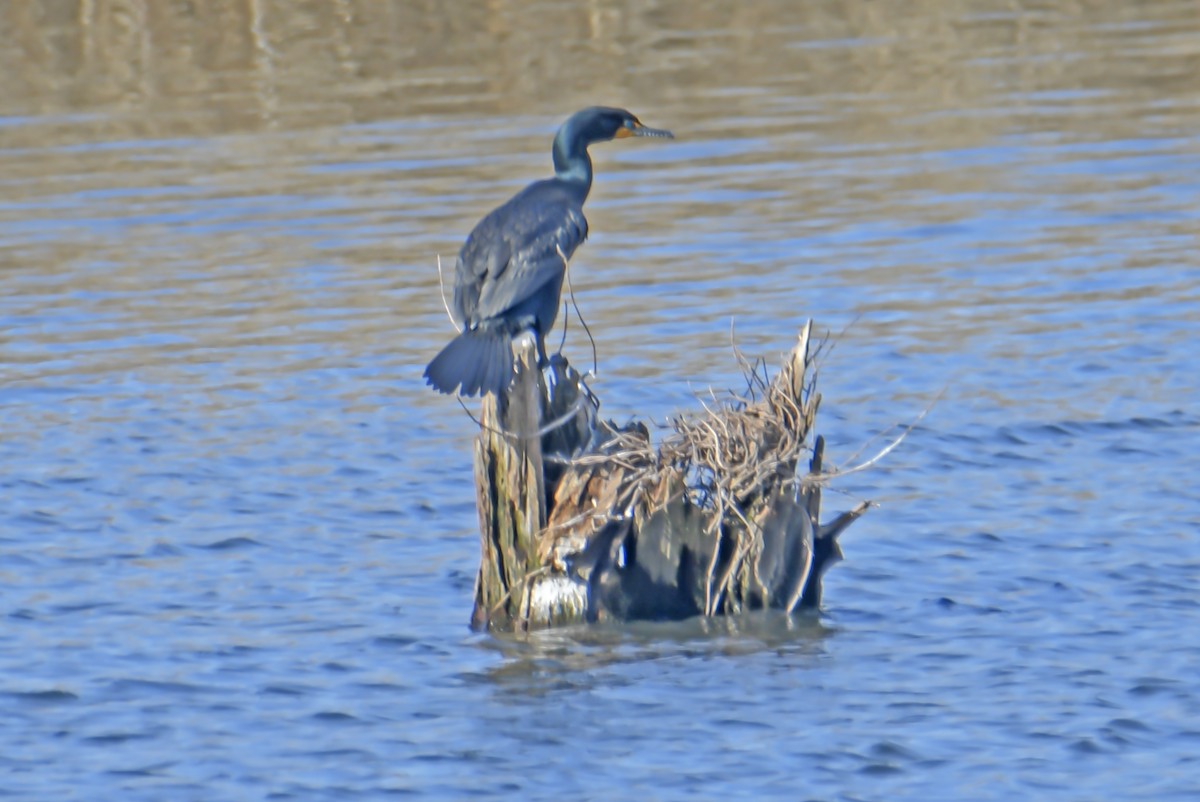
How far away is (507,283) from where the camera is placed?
22.6 feet

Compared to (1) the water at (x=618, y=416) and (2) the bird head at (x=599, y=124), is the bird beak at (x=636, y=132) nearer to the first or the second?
(2) the bird head at (x=599, y=124)

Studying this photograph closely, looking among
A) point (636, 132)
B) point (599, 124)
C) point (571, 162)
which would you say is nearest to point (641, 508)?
point (571, 162)

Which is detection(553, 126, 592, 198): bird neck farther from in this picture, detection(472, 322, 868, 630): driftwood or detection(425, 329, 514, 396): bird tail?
detection(425, 329, 514, 396): bird tail

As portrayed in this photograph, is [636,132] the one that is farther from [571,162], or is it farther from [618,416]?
[618,416]

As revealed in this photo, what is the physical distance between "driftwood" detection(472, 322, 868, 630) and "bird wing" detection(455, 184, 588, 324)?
191 millimetres

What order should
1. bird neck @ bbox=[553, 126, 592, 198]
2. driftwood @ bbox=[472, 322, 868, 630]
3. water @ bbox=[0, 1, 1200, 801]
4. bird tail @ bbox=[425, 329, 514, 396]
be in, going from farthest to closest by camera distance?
bird neck @ bbox=[553, 126, 592, 198], driftwood @ bbox=[472, 322, 868, 630], bird tail @ bbox=[425, 329, 514, 396], water @ bbox=[0, 1, 1200, 801]

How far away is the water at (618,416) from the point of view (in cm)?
613

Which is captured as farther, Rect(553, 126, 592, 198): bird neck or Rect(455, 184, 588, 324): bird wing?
Rect(553, 126, 592, 198): bird neck

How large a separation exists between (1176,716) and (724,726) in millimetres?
1351

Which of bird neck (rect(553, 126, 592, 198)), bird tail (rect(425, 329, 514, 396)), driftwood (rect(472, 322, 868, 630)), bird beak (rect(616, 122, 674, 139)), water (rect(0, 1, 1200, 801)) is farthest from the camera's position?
bird beak (rect(616, 122, 674, 139))

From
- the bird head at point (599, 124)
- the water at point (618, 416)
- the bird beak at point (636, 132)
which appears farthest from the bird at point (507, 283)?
the water at point (618, 416)

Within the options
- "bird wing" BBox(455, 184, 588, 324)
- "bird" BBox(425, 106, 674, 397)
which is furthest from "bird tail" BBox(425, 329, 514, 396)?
"bird wing" BBox(455, 184, 588, 324)

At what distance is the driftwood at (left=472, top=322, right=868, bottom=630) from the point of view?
269 inches

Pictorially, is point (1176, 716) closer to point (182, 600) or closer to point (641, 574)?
point (641, 574)
